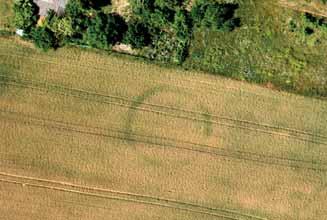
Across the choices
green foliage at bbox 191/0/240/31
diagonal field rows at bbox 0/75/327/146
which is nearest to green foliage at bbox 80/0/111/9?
diagonal field rows at bbox 0/75/327/146

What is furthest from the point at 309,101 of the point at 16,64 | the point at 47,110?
Result: the point at 16,64

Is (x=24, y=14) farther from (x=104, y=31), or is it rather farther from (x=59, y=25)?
(x=104, y=31)

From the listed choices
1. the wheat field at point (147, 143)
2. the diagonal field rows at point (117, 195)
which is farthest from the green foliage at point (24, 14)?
the diagonal field rows at point (117, 195)

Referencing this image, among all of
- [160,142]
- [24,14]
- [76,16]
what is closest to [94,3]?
[76,16]

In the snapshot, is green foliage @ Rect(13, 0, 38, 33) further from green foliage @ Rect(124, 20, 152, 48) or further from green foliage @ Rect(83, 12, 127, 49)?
green foliage @ Rect(124, 20, 152, 48)

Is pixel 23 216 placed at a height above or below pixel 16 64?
below

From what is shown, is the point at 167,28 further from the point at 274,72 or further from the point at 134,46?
the point at 274,72

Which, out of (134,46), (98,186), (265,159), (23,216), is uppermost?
(134,46)

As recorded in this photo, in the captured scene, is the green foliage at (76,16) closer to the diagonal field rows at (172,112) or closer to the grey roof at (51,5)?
the grey roof at (51,5)
